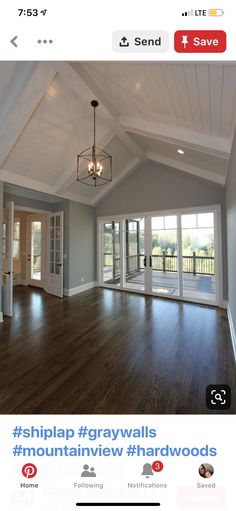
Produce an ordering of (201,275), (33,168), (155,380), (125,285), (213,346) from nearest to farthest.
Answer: (155,380)
(213,346)
(33,168)
(201,275)
(125,285)

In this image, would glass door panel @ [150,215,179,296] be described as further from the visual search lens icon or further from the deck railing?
the visual search lens icon

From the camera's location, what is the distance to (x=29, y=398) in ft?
5.56

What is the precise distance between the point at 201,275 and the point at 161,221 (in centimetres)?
163

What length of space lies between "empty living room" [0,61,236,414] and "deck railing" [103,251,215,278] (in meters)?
0.03

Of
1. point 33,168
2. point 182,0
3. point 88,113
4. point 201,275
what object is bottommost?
point 201,275

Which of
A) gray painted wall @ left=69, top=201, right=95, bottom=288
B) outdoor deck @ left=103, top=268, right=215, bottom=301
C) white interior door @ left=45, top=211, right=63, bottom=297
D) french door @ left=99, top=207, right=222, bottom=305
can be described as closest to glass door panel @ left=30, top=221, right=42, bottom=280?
white interior door @ left=45, top=211, right=63, bottom=297

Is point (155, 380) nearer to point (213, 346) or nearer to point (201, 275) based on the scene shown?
point (213, 346)

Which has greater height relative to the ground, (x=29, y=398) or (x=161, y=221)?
(x=161, y=221)

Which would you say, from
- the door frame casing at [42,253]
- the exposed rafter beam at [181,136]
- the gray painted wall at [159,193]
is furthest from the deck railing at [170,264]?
the exposed rafter beam at [181,136]

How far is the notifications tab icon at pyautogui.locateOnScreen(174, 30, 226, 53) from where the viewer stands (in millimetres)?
706

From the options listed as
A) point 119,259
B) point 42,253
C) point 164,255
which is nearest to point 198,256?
point 164,255

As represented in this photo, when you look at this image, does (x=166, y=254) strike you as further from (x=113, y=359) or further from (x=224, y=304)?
(x=113, y=359)

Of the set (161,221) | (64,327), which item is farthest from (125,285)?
(64,327)

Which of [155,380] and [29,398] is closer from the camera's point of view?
[29,398]
